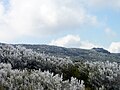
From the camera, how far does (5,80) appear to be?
45.0 ft

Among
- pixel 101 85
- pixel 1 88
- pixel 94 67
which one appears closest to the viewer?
pixel 1 88

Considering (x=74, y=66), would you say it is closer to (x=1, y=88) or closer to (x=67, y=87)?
(x=67, y=87)

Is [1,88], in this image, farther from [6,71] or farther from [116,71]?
[116,71]

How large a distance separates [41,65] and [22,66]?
3.16 ft

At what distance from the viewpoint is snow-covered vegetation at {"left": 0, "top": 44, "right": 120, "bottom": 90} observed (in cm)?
1363

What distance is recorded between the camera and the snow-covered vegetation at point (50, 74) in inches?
537

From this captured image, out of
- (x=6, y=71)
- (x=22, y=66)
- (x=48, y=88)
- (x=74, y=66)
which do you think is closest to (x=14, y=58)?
(x=22, y=66)

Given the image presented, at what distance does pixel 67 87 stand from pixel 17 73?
203 cm

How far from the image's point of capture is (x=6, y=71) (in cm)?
1444

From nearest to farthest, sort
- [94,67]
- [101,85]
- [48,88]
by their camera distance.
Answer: [48,88] < [101,85] < [94,67]

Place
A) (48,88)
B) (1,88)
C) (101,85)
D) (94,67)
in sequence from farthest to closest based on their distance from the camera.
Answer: (94,67)
(101,85)
(48,88)
(1,88)

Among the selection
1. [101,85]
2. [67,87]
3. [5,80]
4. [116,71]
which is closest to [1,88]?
[5,80]

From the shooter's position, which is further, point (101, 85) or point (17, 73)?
point (101, 85)

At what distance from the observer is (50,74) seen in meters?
14.7
